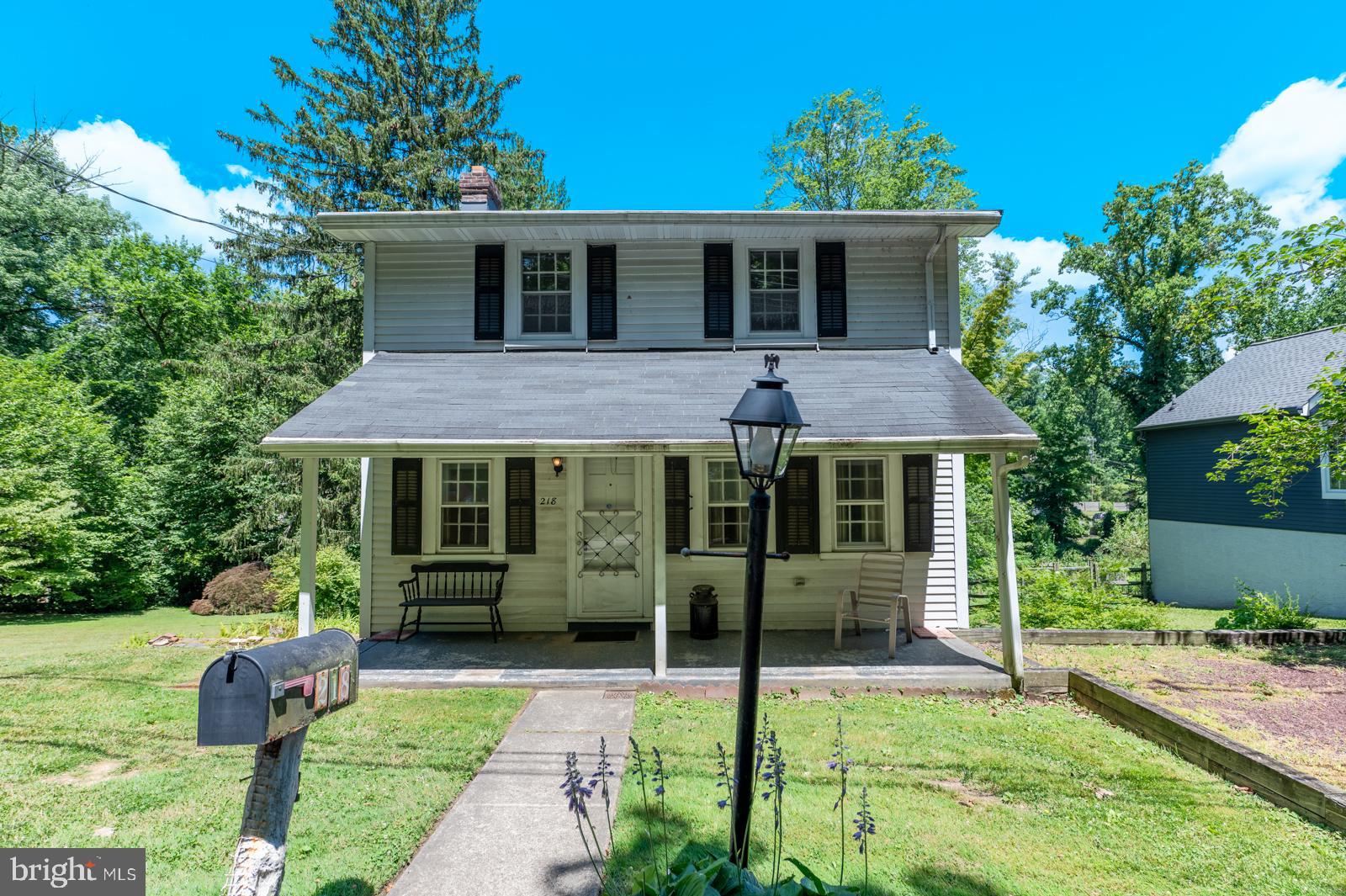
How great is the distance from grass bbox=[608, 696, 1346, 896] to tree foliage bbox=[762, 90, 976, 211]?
19.2 m

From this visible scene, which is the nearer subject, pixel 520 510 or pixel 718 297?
pixel 520 510

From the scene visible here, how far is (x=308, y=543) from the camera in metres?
6.38

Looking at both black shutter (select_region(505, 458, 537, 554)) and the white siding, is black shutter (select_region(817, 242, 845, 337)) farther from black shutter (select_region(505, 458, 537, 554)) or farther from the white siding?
black shutter (select_region(505, 458, 537, 554))

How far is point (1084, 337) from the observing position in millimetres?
25766

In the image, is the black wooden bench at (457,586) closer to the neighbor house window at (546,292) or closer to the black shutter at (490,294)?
the black shutter at (490,294)

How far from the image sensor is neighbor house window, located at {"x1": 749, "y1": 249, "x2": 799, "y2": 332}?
895cm

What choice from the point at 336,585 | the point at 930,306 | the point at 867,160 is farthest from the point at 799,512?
the point at 867,160

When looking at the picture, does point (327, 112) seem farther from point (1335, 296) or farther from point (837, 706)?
point (1335, 296)

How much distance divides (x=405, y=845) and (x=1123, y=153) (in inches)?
1101

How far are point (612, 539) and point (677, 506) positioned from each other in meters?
1.02

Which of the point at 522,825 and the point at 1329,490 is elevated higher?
the point at 1329,490

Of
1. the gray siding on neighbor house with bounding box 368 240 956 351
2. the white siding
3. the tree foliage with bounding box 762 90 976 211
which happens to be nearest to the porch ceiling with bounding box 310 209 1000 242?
the gray siding on neighbor house with bounding box 368 240 956 351

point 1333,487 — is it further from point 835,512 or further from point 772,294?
point 772,294

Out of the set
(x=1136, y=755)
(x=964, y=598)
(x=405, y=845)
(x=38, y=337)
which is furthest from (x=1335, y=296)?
(x=38, y=337)
